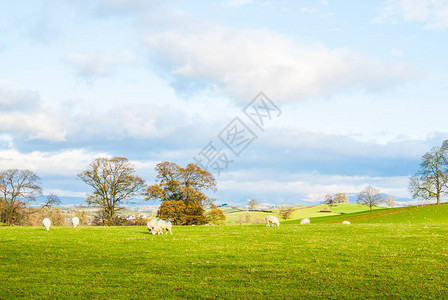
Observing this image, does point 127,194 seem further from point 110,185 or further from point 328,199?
point 328,199

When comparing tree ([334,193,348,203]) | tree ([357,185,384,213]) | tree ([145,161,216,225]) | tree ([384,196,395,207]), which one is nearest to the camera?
tree ([145,161,216,225])

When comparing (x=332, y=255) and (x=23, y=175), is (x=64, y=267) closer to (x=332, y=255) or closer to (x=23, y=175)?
(x=332, y=255)

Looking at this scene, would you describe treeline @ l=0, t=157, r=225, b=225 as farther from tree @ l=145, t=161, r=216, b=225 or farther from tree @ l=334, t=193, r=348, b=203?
tree @ l=334, t=193, r=348, b=203

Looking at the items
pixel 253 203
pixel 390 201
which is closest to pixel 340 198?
pixel 390 201

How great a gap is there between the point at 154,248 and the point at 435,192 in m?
85.2

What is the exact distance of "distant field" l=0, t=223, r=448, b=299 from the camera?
10906 millimetres

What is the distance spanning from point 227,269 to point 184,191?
46515 millimetres

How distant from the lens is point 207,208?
59906 millimetres

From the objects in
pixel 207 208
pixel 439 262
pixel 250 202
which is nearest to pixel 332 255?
pixel 439 262

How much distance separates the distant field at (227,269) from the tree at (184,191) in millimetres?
36856

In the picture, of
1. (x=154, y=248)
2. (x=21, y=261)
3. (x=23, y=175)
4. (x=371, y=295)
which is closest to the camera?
(x=371, y=295)

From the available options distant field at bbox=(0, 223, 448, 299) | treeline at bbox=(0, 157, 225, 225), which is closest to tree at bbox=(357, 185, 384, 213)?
treeline at bbox=(0, 157, 225, 225)

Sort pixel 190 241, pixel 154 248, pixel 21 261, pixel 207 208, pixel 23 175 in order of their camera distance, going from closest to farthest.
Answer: pixel 21 261 → pixel 154 248 → pixel 190 241 → pixel 207 208 → pixel 23 175

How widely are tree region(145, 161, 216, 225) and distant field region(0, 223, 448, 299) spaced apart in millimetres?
36856
